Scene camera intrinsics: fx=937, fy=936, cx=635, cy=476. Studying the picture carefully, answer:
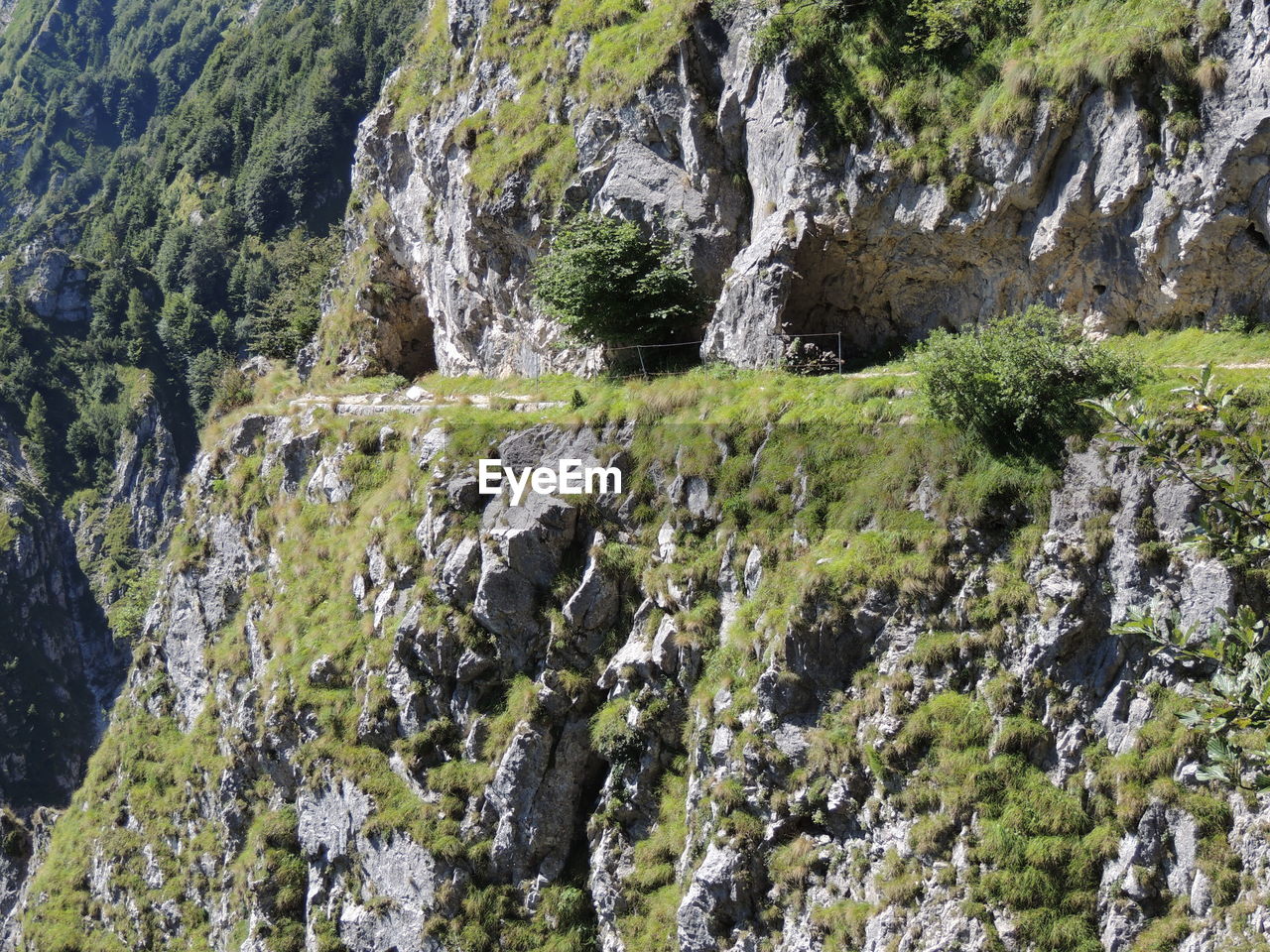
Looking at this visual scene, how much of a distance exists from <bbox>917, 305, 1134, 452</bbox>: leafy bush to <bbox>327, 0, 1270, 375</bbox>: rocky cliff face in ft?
10.7

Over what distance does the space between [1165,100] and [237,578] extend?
82.3 feet

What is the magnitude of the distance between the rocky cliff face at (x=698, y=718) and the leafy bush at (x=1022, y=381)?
0.78 meters

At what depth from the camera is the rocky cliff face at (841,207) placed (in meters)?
15.0

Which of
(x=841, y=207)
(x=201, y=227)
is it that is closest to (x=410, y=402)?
(x=841, y=207)

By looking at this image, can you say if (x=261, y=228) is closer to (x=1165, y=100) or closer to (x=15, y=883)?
(x=15, y=883)

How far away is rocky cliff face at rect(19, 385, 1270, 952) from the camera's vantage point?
11.8 m

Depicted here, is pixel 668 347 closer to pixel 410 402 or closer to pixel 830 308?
pixel 830 308

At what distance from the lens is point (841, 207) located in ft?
64.4

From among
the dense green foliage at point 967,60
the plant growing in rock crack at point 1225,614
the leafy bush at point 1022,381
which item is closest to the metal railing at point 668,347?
the dense green foliage at point 967,60

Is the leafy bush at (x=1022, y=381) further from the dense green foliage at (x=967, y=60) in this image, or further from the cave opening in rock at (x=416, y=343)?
the cave opening in rock at (x=416, y=343)

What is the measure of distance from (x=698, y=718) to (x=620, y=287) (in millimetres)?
10483

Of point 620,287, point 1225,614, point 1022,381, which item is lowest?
point 1225,614

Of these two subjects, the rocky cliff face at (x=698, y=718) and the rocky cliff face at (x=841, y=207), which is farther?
the rocky cliff face at (x=841, y=207)

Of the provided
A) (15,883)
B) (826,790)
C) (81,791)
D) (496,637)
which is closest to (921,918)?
(826,790)
